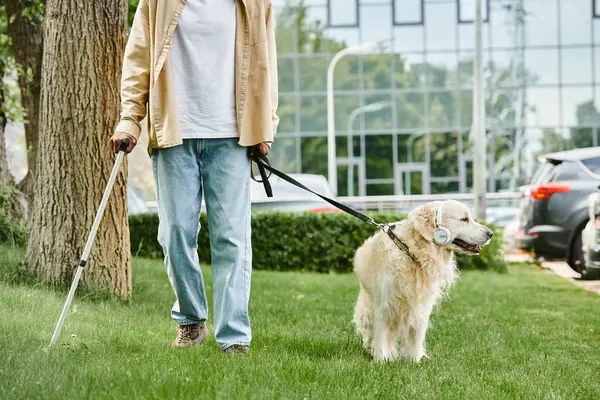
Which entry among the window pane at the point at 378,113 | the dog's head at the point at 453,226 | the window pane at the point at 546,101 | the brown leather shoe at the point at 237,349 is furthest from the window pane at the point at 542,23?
the brown leather shoe at the point at 237,349

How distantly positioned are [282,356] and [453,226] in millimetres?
1322

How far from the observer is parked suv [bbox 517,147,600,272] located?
13812 mm

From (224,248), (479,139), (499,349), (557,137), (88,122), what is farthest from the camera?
(557,137)

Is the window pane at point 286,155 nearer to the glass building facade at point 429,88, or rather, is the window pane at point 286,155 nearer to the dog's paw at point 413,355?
the glass building facade at point 429,88

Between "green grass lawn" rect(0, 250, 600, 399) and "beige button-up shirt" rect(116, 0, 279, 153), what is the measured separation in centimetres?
116

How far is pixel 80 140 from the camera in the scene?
712 centimetres

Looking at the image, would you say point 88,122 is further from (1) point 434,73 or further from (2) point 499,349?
(1) point 434,73

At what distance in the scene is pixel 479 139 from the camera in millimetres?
18766

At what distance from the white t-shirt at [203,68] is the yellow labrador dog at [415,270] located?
1.26 m

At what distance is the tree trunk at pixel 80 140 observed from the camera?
7102 mm

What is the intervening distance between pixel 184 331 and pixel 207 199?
0.80 metres

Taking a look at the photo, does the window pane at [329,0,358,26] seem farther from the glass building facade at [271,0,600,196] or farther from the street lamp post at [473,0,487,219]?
the street lamp post at [473,0,487,219]

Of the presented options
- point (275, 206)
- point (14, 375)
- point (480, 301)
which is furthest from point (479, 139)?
point (14, 375)

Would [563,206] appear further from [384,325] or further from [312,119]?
[312,119]
